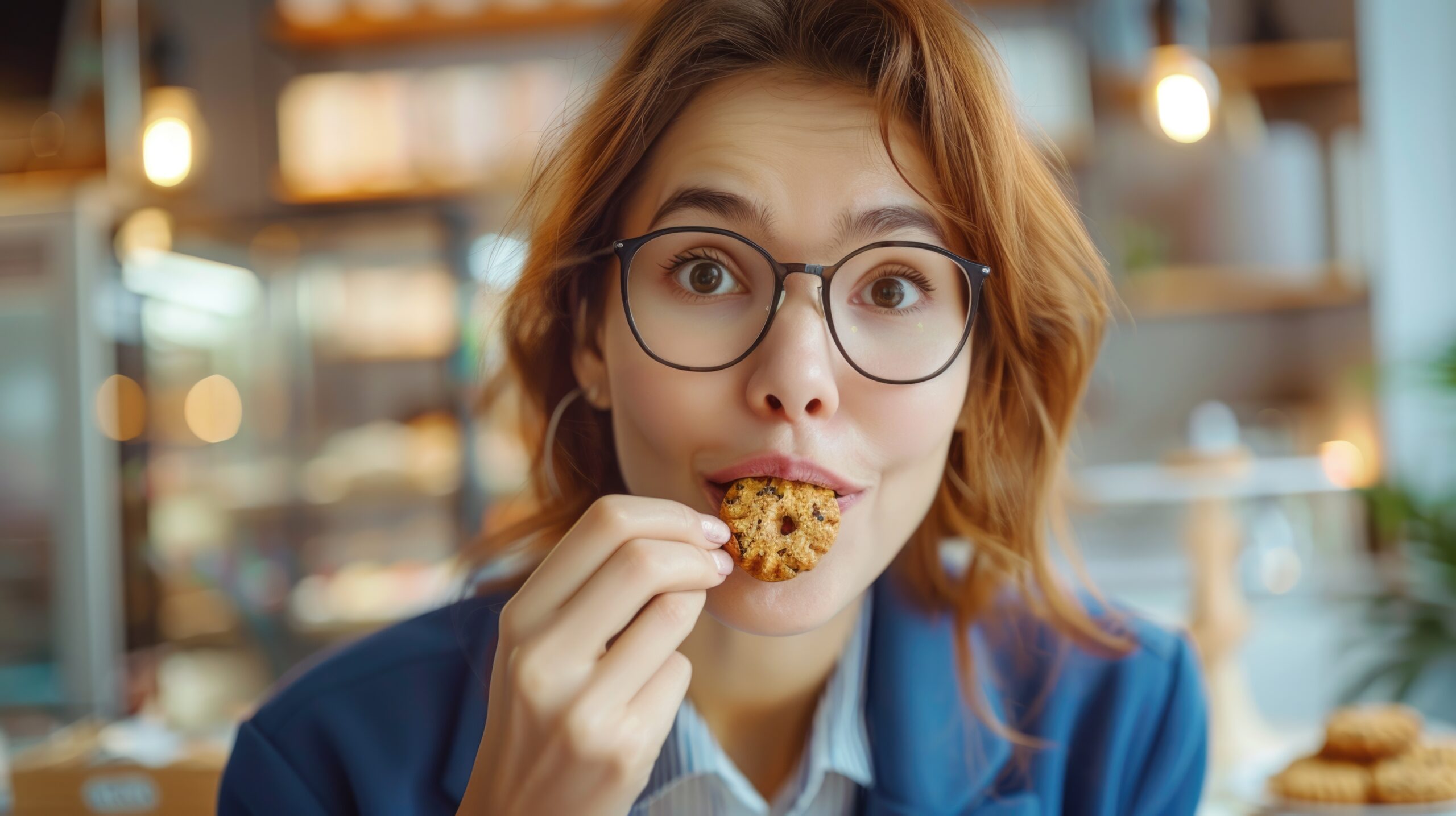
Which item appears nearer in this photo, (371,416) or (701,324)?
(701,324)

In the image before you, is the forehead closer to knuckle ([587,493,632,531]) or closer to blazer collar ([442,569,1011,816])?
knuckle ([587,493,632,531])

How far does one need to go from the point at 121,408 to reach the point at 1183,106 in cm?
327

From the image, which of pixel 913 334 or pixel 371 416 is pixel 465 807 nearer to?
pixel 913 334

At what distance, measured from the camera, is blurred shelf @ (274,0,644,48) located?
383 cm

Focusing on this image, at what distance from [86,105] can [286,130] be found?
73 centimetres

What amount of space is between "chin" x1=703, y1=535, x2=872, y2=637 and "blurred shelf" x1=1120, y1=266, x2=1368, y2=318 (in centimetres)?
270

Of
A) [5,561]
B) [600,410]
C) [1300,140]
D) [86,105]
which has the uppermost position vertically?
[86,105]

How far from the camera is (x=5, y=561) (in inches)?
130

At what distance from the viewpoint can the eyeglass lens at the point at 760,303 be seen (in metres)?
0.88

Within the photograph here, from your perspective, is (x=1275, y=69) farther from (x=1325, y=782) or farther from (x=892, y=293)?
(x=892, y=293)

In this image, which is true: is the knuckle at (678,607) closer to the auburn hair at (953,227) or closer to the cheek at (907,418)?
the cheek at (907,418)

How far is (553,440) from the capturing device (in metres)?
1.08

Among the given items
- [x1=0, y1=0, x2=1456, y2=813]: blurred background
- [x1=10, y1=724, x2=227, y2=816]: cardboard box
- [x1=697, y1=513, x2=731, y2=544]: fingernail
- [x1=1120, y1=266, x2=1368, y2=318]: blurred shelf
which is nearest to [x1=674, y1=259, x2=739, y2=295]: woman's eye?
[x1=697, y1=513, x2=731, y2=544]: fingernail

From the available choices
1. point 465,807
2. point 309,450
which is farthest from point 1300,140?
point 309,450
